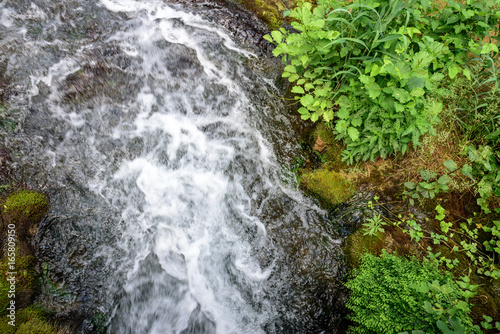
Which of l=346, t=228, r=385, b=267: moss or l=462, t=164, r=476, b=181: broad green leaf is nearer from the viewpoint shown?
l=462, t=164, r=476, b=181: broad green leaf

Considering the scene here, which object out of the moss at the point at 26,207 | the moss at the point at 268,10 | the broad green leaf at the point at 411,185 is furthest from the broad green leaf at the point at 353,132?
the moss at the point at 26,207

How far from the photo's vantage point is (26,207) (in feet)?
10.7

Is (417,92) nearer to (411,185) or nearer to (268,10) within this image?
(411,185)

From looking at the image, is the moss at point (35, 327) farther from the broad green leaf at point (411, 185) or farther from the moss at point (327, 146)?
the broad green leaf at point (411, 185)

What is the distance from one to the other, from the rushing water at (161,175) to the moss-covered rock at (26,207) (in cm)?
12

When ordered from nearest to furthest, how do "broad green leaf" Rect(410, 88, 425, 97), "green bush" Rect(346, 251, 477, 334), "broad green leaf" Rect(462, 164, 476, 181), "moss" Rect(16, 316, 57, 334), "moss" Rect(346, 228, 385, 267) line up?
1. "green bush" Rect(346, 251, 477, 334)
2. "broad green leaf" Rect(410, 88, 425, 97)
3. "moss" Rect(16, 316, 57, 334)
4. "broad green leaf" Rect(462, 164, 476, 181)
5. "moss" Rect(346, 228, 385, 267)

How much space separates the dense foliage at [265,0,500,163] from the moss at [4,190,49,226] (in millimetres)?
3691

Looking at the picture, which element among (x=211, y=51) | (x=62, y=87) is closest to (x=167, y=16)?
(x=211, y=51)

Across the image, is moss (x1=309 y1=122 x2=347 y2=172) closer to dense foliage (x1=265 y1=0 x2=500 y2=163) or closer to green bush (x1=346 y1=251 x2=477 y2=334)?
dense foliage (x1=265 y1=0 x2=500 y2=163)

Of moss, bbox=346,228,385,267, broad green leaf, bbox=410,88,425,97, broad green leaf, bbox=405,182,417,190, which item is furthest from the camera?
broad green leaf, bbox=405,182,417,190

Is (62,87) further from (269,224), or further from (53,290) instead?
(269,224)

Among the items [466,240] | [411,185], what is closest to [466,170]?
[411,185]

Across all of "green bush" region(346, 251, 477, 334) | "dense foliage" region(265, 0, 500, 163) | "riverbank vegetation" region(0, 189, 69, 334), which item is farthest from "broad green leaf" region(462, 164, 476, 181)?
"riverbank vegetation" region(0, 189, 69, 334)

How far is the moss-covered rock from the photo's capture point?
3.15 m
